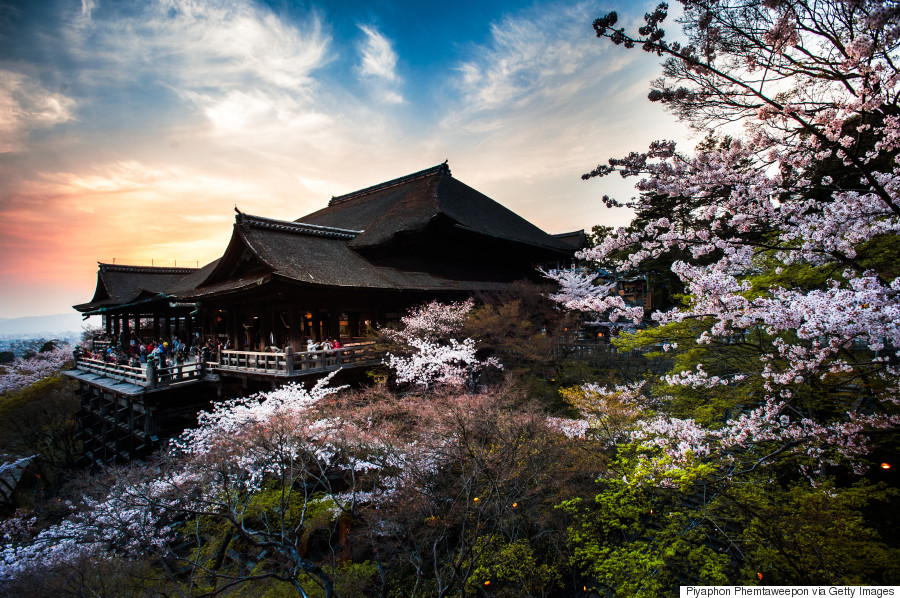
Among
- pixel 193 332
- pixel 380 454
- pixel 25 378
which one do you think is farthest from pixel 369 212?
pixel 25 378

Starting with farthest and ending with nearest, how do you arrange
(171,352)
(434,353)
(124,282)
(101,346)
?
(124,282) → (101,346) → (171,352) → (434,353)

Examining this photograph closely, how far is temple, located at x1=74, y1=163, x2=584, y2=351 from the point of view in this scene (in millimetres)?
13344

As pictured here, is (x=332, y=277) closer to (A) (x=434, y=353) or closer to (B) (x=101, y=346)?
(A) (x=434, y=353)

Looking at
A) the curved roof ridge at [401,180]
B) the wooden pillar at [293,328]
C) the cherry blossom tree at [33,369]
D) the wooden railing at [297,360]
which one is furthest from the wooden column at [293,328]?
the cherry blossom tree at [33,369]

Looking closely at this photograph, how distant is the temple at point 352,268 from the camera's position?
525 inches

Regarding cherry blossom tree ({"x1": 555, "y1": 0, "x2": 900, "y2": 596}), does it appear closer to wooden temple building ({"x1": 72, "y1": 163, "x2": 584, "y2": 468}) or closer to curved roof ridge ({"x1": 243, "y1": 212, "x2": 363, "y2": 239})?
wooden temple building ({"x1": 72, "y1": 163, "x2": 584, "y2": 468})

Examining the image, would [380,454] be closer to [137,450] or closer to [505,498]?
[505,498]

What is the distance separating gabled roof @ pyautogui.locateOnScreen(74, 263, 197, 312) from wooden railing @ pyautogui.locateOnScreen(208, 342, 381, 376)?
13564 mm

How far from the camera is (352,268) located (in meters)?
14.8

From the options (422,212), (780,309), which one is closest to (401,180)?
(422,212)

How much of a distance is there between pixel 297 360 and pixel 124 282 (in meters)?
20.9

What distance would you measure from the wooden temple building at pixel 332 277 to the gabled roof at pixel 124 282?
117mm

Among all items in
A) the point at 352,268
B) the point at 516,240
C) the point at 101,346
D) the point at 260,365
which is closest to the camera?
the point at 260,365

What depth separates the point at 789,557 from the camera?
480cm
